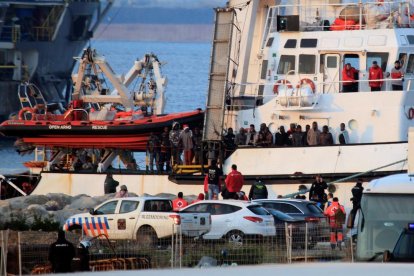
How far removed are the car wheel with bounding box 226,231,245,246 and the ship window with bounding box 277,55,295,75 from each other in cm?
736

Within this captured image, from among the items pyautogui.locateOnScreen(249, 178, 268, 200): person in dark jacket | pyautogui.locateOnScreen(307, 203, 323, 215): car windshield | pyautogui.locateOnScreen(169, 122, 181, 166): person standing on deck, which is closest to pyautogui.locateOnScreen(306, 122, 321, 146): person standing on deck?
pyautogui.locateOnScreen(249, 178, 268, 200): person in dark jacket

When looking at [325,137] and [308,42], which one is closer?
[325,137]

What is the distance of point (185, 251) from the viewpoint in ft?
71.5

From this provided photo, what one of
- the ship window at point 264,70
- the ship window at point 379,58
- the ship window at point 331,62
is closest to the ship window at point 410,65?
the ship window at point 379,58

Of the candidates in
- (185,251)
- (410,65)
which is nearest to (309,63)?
(410,65)

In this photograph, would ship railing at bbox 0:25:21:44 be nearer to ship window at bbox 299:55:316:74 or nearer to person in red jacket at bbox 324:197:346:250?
ship window at bbox 299:55:316:74

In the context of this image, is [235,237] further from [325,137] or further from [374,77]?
[374,77]

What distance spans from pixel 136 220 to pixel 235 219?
1.77 metres

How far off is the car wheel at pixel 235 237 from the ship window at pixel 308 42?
7.44 m

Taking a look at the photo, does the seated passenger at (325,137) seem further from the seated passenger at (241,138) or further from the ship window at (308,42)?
the ship window at (308,42)

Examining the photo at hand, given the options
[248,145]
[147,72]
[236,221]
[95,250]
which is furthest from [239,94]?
[95,250]

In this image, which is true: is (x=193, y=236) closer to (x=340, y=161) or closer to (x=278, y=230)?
(x=278, y=230)

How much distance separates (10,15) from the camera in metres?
81.6

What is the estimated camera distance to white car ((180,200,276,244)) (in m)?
24.1
